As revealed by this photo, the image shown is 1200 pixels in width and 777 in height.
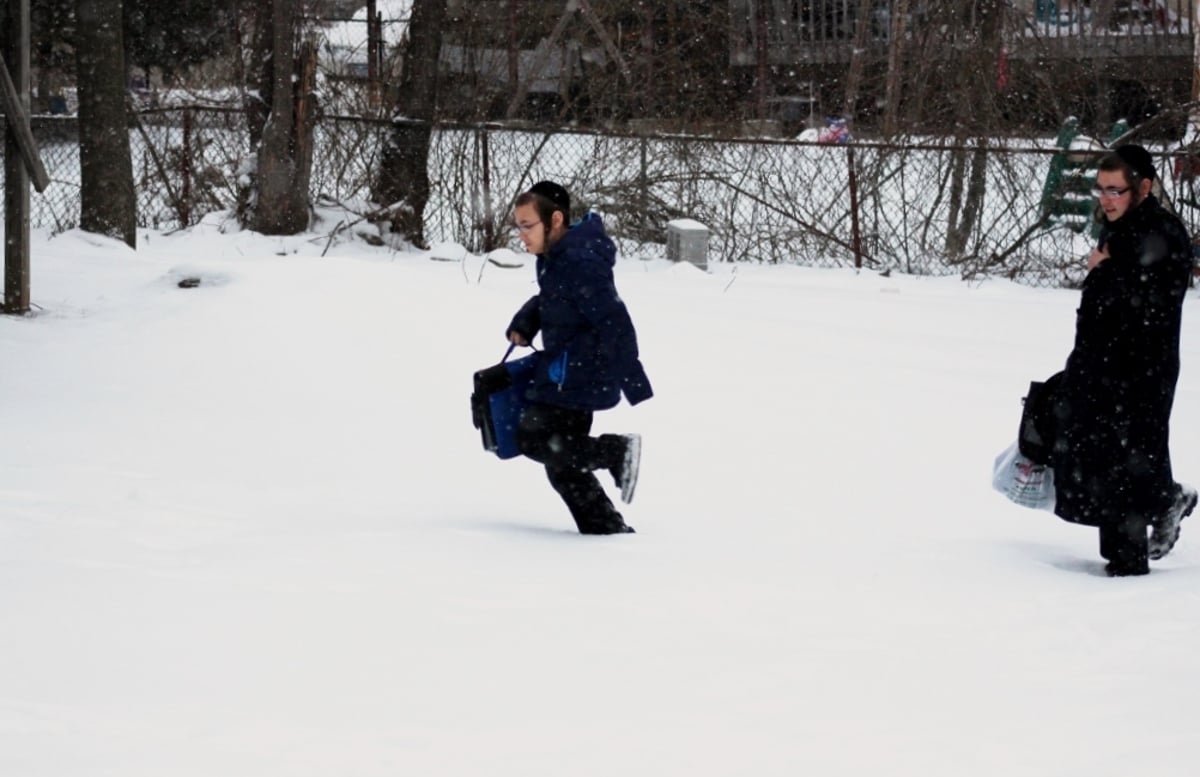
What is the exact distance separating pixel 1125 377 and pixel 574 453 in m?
1.86

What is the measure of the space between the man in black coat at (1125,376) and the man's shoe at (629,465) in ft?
4.73

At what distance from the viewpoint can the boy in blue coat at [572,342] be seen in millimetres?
5109

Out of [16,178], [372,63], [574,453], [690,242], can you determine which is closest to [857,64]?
[372,63]

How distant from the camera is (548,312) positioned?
517 cm

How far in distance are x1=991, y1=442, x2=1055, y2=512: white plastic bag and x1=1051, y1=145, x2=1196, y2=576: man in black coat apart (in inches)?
4.6

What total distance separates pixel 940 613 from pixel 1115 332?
1.23 meters

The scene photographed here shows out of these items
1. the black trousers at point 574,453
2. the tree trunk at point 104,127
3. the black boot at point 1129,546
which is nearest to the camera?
the black boot at point 1129,546

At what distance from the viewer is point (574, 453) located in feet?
17.3

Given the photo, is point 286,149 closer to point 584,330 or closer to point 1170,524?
point 584,330

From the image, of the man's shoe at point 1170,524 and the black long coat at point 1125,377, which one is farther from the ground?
the black long coat at point 1125,377

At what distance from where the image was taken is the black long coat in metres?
4.83

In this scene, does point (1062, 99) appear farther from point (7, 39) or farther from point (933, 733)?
point (933, 733)

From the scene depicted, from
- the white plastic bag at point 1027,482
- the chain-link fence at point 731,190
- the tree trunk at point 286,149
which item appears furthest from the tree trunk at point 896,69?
the white plastic bag at point 1027,482

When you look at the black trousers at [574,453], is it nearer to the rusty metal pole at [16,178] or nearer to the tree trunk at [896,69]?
the rusty metal pole at [16,178]
